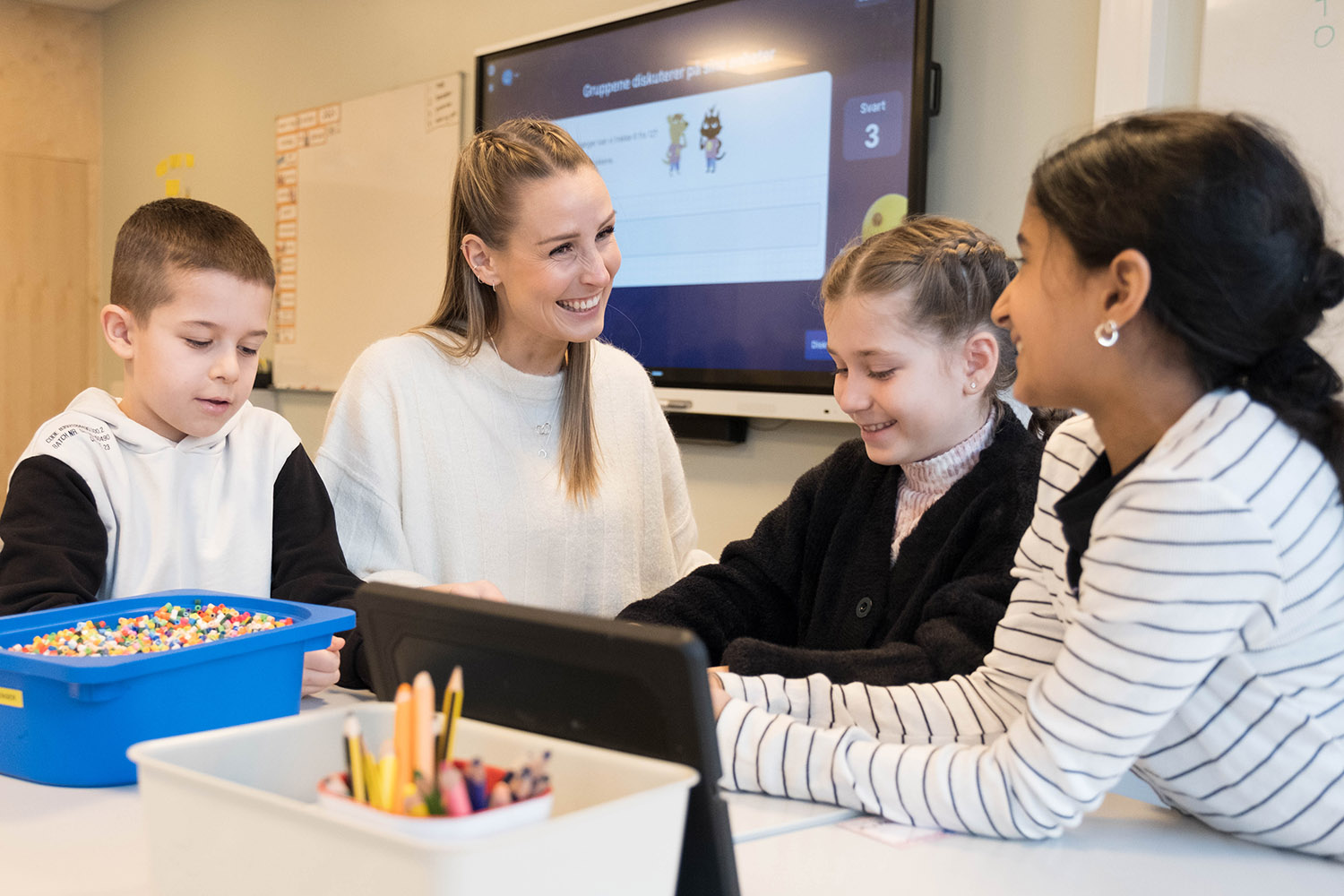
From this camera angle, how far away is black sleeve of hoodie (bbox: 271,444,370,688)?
56.0 inches

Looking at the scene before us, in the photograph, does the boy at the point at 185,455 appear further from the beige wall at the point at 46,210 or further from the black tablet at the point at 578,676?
the beige wall at the point at 46,210

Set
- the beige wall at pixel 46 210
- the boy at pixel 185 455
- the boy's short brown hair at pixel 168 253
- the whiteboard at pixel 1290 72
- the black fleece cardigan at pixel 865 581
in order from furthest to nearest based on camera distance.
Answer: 1. the beige wall at pixel 46 210
2. the whiteboard at pixel 1290 72
3. the boy's short brown hair at pixel 168 253
4. the boy at pixel 185 455
5. the black fleece cardigan at pixel 865 581

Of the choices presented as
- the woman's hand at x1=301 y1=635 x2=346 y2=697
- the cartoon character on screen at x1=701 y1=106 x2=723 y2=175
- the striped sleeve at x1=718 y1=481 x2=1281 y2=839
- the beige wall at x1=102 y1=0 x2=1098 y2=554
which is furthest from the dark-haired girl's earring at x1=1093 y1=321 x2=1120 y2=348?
the cartoon character on screen at x1=701 y1=106 x2=723 y2=175

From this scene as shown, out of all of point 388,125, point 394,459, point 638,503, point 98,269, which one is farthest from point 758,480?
point 98,269

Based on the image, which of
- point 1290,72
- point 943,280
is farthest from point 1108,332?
point 1290,72

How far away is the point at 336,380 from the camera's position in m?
4.21

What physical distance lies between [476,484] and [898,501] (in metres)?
0.62

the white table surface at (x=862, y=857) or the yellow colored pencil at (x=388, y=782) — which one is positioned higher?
the yellow colored pencil at (x=388, y=782)

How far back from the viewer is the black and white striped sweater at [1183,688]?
77 cm

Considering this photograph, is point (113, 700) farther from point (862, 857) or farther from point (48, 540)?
point (862, 857)

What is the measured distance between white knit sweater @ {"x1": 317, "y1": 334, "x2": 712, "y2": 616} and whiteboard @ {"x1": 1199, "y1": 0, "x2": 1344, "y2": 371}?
113 cm

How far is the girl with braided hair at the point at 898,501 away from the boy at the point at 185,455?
453 mm

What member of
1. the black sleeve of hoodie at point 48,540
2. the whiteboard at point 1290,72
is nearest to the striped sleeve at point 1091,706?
the black sleeve of hoodie at point 48,540

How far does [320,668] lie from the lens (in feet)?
3.93
